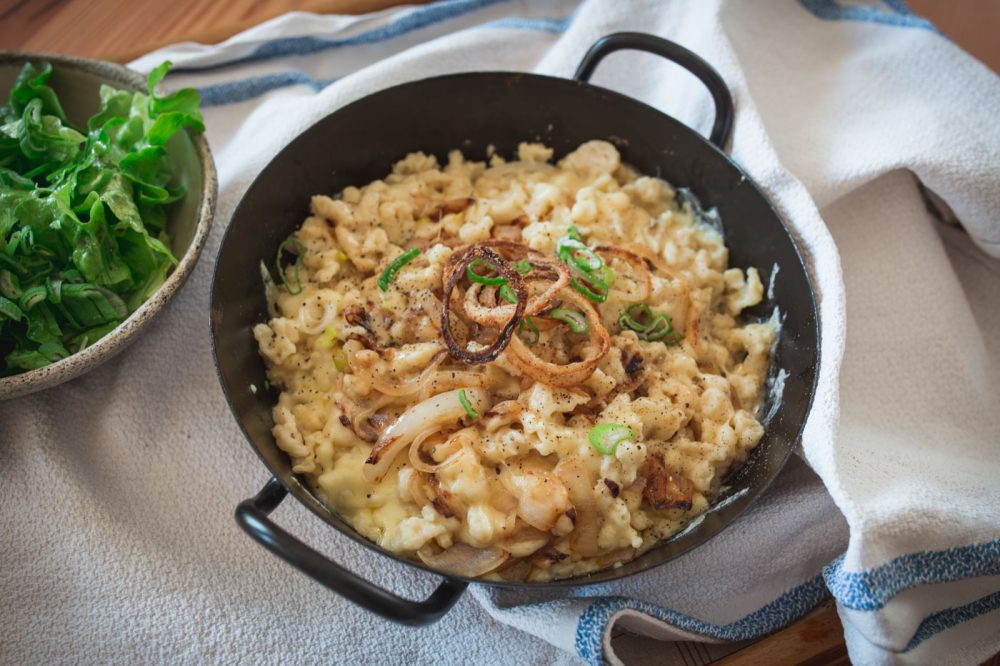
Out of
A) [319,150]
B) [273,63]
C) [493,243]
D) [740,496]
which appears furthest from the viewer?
[273,63]

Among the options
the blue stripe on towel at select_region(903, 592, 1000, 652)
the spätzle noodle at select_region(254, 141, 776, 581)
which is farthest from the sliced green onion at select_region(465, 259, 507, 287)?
the blue stripe on towel at select_region(903, 592, 1000, 652)

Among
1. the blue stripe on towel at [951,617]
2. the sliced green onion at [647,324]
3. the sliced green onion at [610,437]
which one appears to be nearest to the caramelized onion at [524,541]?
the sliced green onion at [610,437]

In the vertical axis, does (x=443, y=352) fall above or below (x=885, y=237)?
above

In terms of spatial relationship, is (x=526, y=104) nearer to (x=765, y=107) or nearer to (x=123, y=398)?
(x=765, y=107)

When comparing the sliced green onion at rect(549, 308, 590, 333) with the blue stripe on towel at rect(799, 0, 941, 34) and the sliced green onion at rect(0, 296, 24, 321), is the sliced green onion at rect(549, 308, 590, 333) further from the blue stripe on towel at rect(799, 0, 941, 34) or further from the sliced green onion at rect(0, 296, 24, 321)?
the blue stripe on towel at rect(799, 0, 941, 34)

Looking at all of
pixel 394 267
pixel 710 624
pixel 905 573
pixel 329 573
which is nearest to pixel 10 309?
pixel 394 267

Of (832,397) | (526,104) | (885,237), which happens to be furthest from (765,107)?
(832,397)

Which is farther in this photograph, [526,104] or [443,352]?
[526,104]
